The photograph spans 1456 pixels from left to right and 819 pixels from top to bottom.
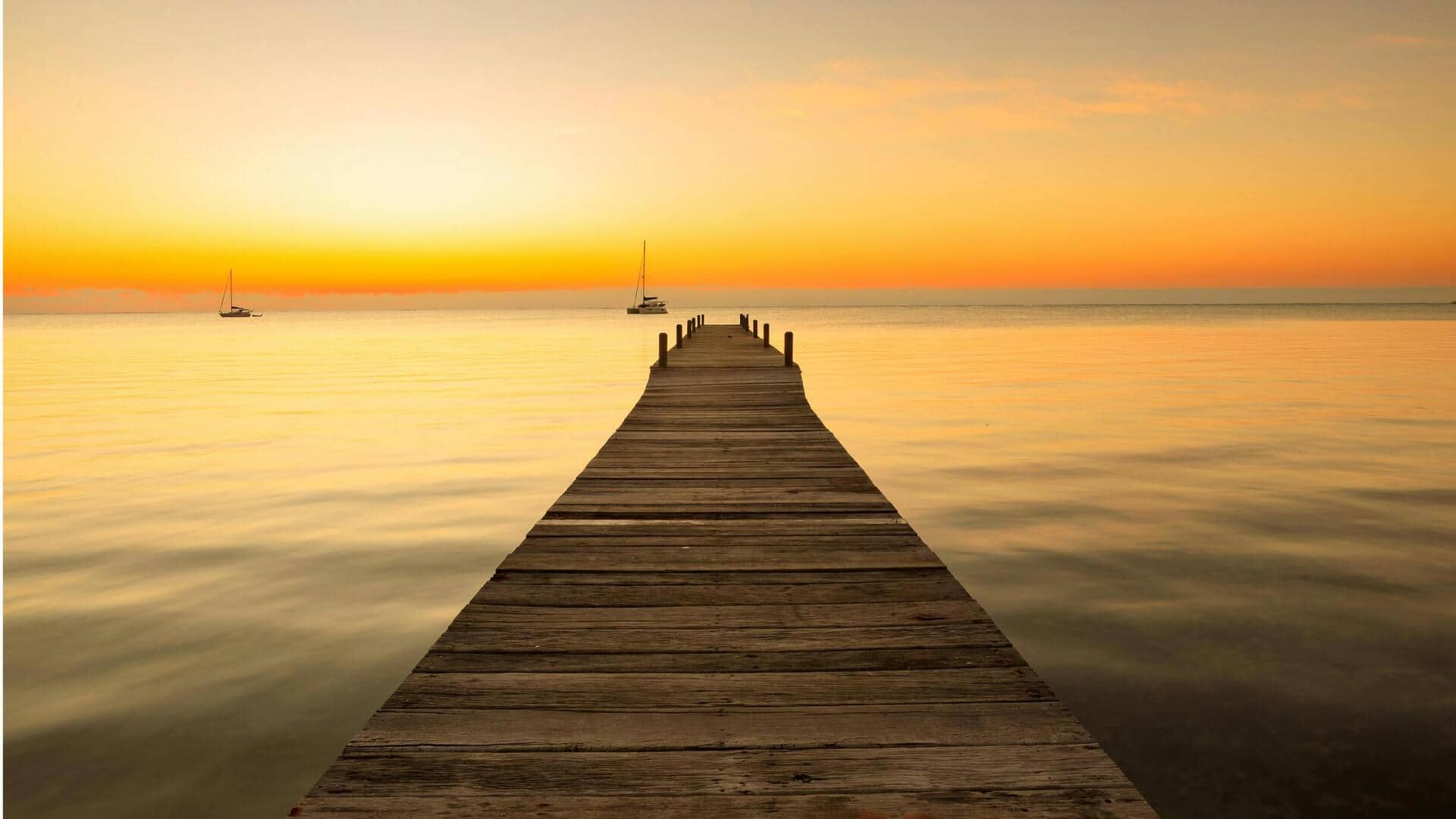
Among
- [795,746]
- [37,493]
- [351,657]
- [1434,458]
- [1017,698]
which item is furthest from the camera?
[1434,458]

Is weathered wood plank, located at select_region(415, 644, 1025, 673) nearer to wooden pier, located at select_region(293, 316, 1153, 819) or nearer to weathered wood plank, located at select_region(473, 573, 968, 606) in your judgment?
wooden pier, located at select_region(293, 316, 1153, 819)

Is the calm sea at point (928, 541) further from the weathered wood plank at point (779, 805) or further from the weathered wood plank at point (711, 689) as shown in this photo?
the weathered wood plank at point (779, 805)

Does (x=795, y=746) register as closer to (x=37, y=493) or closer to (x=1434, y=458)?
(x=37, y=493)

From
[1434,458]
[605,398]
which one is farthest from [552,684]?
[605,398]

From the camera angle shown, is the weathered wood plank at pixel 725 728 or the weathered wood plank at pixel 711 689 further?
the weathered wood plank at pixel 711 689

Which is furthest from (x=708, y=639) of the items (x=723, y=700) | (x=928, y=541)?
(x=928, y=541)

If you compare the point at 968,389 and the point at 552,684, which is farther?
the point at 968,389

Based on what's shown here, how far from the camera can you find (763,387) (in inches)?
698

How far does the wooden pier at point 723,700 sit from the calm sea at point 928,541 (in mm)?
1691

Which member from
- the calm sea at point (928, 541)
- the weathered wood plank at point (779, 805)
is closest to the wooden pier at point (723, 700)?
the weathered wood plank at point (779, 805)

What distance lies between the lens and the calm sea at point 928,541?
5.21 meters

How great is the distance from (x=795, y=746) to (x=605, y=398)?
23382mm

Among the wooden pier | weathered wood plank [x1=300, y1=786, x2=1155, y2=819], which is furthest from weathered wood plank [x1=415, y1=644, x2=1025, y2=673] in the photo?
weathered wood plank [x1=300, y1=786, x2=1155, y2=819]

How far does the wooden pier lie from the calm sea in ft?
5.55
